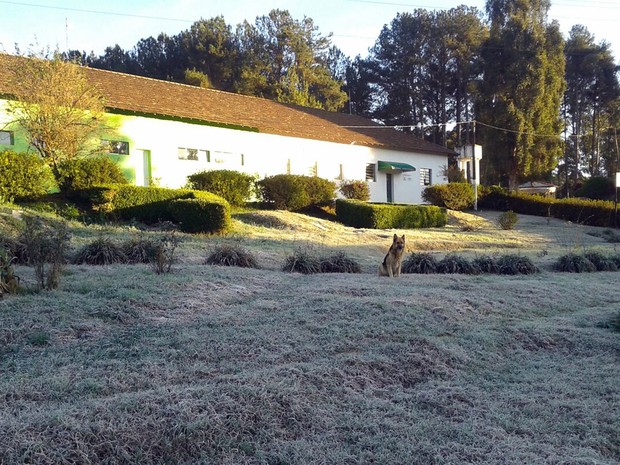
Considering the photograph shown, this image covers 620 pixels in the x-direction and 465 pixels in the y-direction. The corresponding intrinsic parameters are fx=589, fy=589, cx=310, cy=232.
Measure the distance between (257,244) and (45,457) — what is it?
10.6 metres

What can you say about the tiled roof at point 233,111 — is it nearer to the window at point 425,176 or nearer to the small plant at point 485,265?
the window at point 425,176

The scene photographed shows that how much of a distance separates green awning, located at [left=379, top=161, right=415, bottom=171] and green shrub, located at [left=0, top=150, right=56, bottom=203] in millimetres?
19825

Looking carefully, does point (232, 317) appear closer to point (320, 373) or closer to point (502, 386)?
point (320, 373)

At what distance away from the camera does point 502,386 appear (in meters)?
4.89

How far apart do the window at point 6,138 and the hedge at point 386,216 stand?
1147 cm

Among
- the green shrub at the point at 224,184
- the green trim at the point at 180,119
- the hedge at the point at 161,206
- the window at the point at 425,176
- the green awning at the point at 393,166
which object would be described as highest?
the green trim at the point at 180,119

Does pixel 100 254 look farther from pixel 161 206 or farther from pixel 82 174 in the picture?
pixel 82 174

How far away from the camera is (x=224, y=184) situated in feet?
68.7

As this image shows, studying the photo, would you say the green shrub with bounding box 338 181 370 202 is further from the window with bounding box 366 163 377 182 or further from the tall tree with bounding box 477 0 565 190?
the tall tree with bounding box 477 0 565 190

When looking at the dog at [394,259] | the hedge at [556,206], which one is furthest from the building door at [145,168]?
the hedge at [556,206]

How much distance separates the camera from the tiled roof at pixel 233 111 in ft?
75.3

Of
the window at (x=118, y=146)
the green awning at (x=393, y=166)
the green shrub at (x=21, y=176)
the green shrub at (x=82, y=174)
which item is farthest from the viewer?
the green awning at (x=393, y=166)

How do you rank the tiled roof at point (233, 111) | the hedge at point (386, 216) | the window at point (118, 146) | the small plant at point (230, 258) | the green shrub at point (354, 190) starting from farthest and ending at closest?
the green shrub at point (354, 190) → the tiled roof at point (233, 111) → the hedge at point (386, 216) → the window at point (118, 146) → the small plant at point (230, 258)

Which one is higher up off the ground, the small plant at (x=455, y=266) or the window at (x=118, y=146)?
the window at (x=118, y=146)
